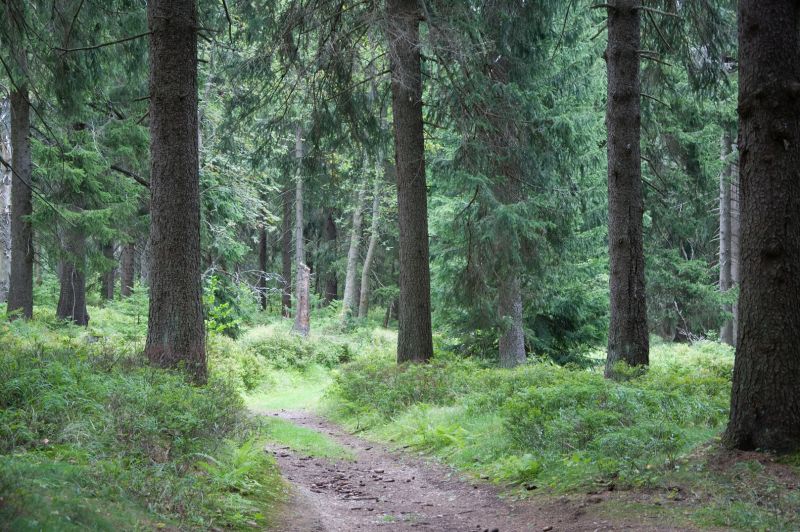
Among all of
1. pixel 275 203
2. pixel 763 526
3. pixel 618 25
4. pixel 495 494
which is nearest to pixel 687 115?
pixel 618 25

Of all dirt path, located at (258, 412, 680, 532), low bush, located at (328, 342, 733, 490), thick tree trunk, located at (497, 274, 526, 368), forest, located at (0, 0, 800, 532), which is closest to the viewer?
forest, located at (0, 0, 800, 532)

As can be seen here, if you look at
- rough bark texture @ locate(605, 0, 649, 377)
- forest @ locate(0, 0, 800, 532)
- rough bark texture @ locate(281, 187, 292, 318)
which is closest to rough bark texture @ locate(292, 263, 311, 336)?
forest @ locate(0, 0, 800, 532)

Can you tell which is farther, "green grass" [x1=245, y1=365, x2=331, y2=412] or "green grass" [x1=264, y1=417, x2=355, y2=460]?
"green grass" [x1=245, y1=365, x2=331, y2=412]

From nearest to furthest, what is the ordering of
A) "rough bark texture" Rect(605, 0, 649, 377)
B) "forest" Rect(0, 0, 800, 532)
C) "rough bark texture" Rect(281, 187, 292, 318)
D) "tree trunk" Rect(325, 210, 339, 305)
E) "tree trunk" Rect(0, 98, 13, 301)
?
"forest" Rect(0, 0, 800, 532), "rough bark texture" Rect(605, 0, 649, 377), "tree trunk" Rect(0, 98, 13, 301), "rough bark texture" Rect(281, 187, 292, 318), "tree trunk" Rect(325, 210, 339, 305)

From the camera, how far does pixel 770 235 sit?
5453 millimetres

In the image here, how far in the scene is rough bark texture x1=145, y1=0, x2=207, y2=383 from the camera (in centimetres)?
834

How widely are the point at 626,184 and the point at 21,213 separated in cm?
1305

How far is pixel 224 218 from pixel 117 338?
20.5ft

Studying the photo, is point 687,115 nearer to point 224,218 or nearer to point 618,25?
point 618,25

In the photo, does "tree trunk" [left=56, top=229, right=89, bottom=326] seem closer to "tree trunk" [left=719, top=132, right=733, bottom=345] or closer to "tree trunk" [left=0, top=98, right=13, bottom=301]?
"tree trunk" [left=0, top=98, right=13, bottom=301]

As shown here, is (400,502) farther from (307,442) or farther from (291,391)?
(291,391)

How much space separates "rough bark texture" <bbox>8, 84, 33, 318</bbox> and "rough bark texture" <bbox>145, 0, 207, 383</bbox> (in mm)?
8099

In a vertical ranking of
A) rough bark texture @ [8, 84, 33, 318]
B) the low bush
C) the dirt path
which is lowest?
the dirt path

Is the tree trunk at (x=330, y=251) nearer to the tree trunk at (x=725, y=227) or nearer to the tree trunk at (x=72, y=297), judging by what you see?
the tree trunk at (x=72, y=297)
